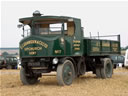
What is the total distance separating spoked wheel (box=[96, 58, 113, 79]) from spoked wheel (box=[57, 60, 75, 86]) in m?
3.19

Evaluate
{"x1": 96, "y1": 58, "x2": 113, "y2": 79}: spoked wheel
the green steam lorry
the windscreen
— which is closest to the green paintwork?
the green steam lorry

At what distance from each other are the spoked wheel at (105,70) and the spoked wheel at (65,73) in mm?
3190

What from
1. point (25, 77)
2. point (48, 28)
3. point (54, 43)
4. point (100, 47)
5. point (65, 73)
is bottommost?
point (25, 77)

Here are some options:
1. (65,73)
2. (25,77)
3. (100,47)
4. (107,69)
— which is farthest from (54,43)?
(107,69)

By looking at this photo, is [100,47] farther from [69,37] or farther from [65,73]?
[65,73]

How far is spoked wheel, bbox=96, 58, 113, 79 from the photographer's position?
14.6 metres

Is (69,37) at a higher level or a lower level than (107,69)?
higher

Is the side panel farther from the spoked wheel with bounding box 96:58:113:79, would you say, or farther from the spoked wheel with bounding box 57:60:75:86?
the spoked wheel with bounding box 57:60:75:86

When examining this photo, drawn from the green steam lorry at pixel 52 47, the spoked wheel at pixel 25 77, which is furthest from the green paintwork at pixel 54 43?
the spoked wheel at pixel 25 77

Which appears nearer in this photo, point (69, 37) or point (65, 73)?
point (65, 73)

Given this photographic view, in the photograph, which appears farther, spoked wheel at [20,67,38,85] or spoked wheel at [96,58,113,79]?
spoked wheel at [96,58,113,79]

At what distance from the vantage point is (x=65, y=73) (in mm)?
11359

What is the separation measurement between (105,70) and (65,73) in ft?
13.3

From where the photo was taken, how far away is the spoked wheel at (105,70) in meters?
14.6
